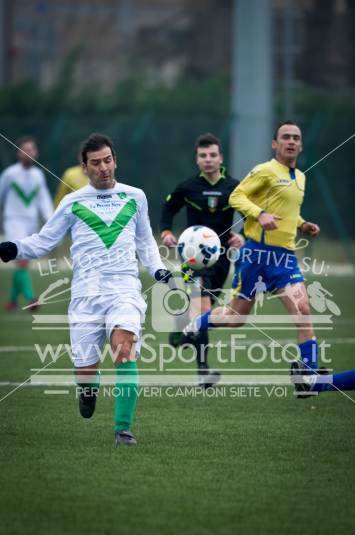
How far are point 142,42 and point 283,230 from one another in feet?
139

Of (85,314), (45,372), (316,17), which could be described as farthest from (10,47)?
(85,314)

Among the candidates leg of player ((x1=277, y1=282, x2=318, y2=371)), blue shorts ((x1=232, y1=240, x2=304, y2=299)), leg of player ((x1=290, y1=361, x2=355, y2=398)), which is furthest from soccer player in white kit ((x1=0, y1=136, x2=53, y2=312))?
leg of player ((x1=290, y1=361, x2=355, y2=398))

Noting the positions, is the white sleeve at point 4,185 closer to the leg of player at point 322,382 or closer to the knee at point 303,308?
the knee at point 303,308

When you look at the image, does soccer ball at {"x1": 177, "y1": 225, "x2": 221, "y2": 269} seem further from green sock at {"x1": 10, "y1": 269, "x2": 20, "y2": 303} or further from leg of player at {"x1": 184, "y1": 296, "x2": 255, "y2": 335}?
green sock at {"x1": 10, "y1": 269, "x2": 20, "y2": 303}

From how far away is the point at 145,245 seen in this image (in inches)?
331

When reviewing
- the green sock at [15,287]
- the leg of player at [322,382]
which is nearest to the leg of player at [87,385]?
the leg of player at [322,382]

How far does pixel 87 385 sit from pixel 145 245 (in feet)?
3.49

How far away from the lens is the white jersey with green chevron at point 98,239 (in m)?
8.17

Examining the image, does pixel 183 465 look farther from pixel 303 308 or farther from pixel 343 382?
pixel 303 308

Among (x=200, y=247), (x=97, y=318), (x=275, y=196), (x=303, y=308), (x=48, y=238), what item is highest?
(x=275, y=196)

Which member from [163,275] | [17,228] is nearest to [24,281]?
[17,228]

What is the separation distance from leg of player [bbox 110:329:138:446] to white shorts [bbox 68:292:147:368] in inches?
3.1

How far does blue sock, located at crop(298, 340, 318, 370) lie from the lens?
31.8ft

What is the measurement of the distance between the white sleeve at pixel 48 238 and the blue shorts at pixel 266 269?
2.26m
